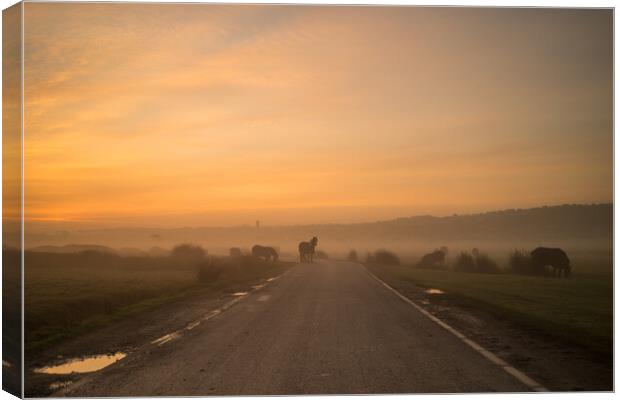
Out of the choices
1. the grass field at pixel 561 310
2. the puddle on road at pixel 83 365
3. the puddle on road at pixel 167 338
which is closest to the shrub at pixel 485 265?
the grass field at pixel 561 310

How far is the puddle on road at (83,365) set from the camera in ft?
35.5

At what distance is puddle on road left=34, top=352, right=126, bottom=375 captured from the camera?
10812mm

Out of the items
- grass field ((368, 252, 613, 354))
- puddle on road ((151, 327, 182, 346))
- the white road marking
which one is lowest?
grass field ((368, 252, 613, 354))

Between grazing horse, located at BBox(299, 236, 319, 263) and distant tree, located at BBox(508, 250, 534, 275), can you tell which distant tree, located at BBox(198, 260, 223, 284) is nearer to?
distant tree, located at BBox(508, 250, 534, 275)

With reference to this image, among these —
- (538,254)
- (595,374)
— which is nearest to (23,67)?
(595,374)

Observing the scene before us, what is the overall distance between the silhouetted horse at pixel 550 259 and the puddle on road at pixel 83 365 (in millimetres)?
42302

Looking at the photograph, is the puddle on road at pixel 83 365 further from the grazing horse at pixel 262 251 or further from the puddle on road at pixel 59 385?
the grazing horse at pixel 262 251

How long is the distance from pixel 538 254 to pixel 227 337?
4157 cm

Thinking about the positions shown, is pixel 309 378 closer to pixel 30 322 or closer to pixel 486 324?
pixel 486 324

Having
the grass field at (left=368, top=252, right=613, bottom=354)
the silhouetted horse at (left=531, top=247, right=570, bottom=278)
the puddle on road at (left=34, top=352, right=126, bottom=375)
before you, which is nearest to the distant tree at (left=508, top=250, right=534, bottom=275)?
the silhouetted horse at (left=531, top=247, right=570, bottom=278)

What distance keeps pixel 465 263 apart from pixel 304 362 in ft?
154

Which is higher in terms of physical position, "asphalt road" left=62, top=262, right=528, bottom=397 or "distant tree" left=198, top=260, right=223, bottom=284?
"distant tree" left=198, top=260, right=223, bottom=284

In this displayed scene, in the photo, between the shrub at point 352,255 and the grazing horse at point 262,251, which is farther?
the shrub at point 352,255

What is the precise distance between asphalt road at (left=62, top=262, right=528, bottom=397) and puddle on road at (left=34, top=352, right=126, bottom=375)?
38 centimetres
